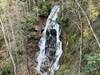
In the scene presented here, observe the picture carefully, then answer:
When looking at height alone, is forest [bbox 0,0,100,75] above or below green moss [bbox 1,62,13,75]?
above

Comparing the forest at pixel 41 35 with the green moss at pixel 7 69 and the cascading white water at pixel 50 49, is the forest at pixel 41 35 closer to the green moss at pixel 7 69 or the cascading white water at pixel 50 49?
the green moss at pixel 7 69

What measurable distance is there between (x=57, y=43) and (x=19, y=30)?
2419 mm

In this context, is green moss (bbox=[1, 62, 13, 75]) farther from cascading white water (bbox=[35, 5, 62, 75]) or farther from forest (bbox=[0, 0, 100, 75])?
cascading white water (bbox=[35, 5, 62, 75])

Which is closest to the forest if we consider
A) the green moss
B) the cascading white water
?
the green moss

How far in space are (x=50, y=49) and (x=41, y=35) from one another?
5.73 ft

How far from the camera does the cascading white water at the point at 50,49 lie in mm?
14879

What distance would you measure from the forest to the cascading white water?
0.87ft

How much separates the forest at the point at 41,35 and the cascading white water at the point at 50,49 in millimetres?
265

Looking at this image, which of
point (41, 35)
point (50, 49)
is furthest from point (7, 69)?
point (41, 35)

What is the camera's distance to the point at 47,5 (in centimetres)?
1897

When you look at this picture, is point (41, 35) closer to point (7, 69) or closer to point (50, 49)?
point (50, 49)

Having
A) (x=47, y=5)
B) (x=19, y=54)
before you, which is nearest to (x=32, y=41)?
(x=19, y=54)

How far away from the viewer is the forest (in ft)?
39.4

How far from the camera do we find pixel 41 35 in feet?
56.4
